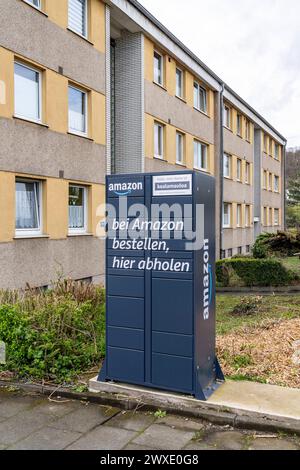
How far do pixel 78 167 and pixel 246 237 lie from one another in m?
19.7

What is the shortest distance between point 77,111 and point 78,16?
2.88 m

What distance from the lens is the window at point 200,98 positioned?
2377cm

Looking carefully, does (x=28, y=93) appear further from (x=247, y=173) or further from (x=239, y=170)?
(x=247, y=173)

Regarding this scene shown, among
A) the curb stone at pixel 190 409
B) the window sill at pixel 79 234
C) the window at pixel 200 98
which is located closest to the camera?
the curb stone at pixel 190 409

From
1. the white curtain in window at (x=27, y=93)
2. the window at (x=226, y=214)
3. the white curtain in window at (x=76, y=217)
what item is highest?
the white curtain in window at (x=27, y=93)

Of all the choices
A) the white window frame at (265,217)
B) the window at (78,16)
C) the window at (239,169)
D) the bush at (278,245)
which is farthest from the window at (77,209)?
the white window frame at (265,217)

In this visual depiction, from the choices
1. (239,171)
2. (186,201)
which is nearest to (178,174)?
(186,201)

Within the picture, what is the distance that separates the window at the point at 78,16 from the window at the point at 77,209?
471cm

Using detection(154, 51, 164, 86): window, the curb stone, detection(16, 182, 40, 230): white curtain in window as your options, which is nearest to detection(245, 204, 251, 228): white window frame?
detection(154, 51, 164, 86): window

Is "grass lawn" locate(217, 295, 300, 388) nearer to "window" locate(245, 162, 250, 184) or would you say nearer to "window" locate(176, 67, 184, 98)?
"window" locate(176, 67, 184, 98)

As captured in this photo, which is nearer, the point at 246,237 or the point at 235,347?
the point at 235,347

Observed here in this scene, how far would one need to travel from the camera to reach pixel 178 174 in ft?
15.0

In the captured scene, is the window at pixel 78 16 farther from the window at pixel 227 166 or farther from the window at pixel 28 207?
the window at pixel 227 166
